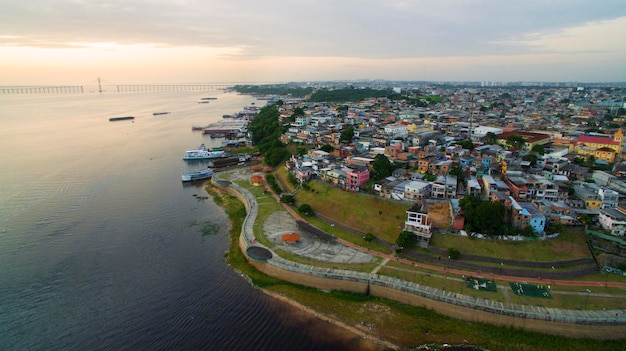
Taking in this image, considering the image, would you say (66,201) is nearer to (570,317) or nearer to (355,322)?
(355,322)

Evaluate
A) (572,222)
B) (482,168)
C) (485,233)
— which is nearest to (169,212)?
(485,233)

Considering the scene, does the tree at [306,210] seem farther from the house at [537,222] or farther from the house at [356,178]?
the house at [537,222]

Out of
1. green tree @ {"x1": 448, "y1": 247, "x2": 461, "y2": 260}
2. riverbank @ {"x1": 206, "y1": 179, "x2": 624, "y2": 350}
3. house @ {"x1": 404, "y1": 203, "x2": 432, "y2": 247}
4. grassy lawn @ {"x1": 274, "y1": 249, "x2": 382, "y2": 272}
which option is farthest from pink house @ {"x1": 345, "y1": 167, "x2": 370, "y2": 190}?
riverbank @ {"x1": 206, "y1": 179, "x2": 624, "y2": 350}

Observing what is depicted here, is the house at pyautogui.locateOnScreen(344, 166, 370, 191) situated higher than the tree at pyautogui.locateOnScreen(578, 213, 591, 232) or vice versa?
the house at pyautogui.locateOnScreen(344, 166, 370, 191)

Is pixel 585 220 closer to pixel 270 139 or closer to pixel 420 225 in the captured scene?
pixel 420 225

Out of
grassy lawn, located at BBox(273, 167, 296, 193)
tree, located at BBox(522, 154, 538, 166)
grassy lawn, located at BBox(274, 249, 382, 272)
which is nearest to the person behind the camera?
grassy lawn, located at BBox(274, 249, 382, 272)

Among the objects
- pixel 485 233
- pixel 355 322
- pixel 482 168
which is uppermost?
pixel 482 168

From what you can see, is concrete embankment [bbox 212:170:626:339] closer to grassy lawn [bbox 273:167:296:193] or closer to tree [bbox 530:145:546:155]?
grassy lawn [bbox 273:167:296:193]

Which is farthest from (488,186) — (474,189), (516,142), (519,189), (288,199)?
(516,142)
